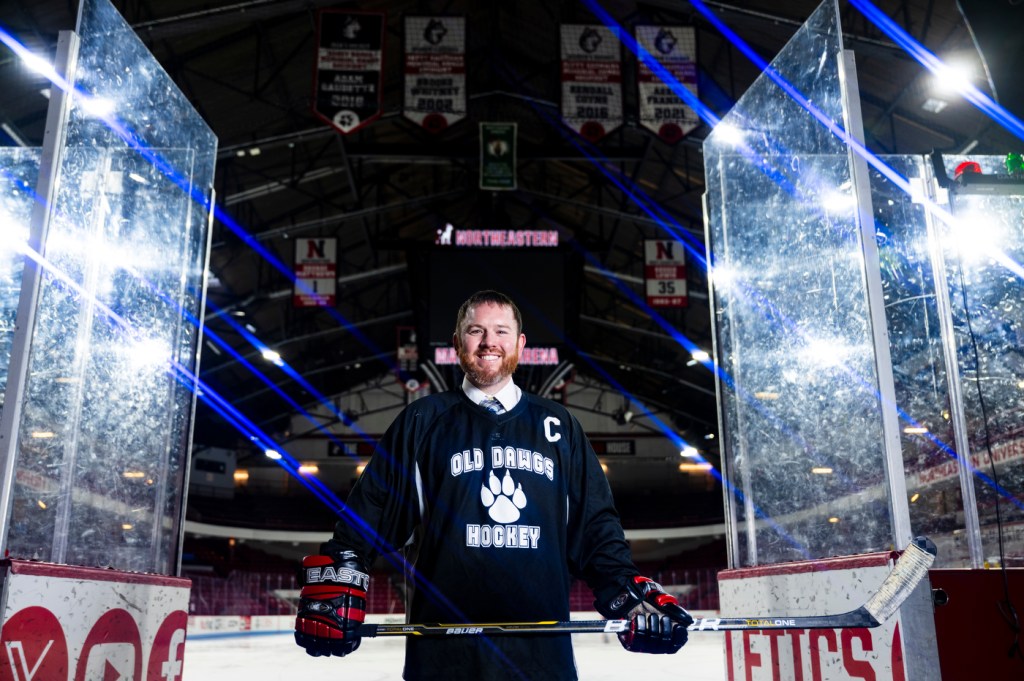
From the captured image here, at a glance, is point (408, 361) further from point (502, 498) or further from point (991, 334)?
point (502, 498)

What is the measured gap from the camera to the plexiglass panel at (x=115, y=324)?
2947mm

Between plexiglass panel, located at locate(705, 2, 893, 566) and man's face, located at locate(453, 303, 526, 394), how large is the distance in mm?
1375

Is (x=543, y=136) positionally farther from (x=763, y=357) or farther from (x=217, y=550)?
(x=217, y=550)

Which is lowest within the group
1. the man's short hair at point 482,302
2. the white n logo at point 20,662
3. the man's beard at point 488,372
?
the white n logo at point 20,662

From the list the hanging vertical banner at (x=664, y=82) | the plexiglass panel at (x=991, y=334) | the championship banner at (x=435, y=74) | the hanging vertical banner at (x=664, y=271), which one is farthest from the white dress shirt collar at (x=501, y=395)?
the hanging vertical banner at (x=664, y=271)

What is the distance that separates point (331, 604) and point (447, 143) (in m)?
11.9

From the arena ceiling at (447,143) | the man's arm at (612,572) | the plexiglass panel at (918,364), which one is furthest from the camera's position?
the arena ceiling at (447,143)

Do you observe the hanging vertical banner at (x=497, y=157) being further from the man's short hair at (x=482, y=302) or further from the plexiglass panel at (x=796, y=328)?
the man's short hair at (x=482, y=302)

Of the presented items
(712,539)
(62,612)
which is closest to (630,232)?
(712,539)

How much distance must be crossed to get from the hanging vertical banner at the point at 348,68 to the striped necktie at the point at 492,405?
7.13 metres

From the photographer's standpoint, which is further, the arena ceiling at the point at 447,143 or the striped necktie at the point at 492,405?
the arena ceiling at the point at 447,143

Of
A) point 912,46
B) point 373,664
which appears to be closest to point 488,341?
point 373,664

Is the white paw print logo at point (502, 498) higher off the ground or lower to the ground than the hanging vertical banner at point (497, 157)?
lower

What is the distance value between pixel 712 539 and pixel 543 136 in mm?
17970
